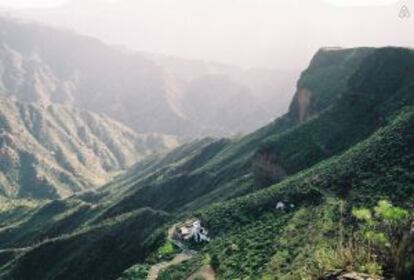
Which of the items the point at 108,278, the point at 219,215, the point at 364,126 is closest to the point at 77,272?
the point at 108,278

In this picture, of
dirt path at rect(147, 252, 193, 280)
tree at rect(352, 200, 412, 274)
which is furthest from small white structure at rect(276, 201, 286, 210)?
tree at rect(352, 200, 412, 274)

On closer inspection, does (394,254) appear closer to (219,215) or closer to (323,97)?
(219,215)

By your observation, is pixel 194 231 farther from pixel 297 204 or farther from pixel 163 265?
pixel 297 204

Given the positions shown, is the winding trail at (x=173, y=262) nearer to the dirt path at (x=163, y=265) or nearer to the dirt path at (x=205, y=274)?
the dirt path at (x=163, y=265)

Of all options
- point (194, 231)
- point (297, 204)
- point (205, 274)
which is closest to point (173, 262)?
point (194, 231)

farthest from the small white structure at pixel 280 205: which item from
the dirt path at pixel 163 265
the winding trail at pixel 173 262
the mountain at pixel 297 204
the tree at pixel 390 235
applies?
the tree at pixel 390 235

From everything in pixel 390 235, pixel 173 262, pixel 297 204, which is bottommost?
pixel 173 262
